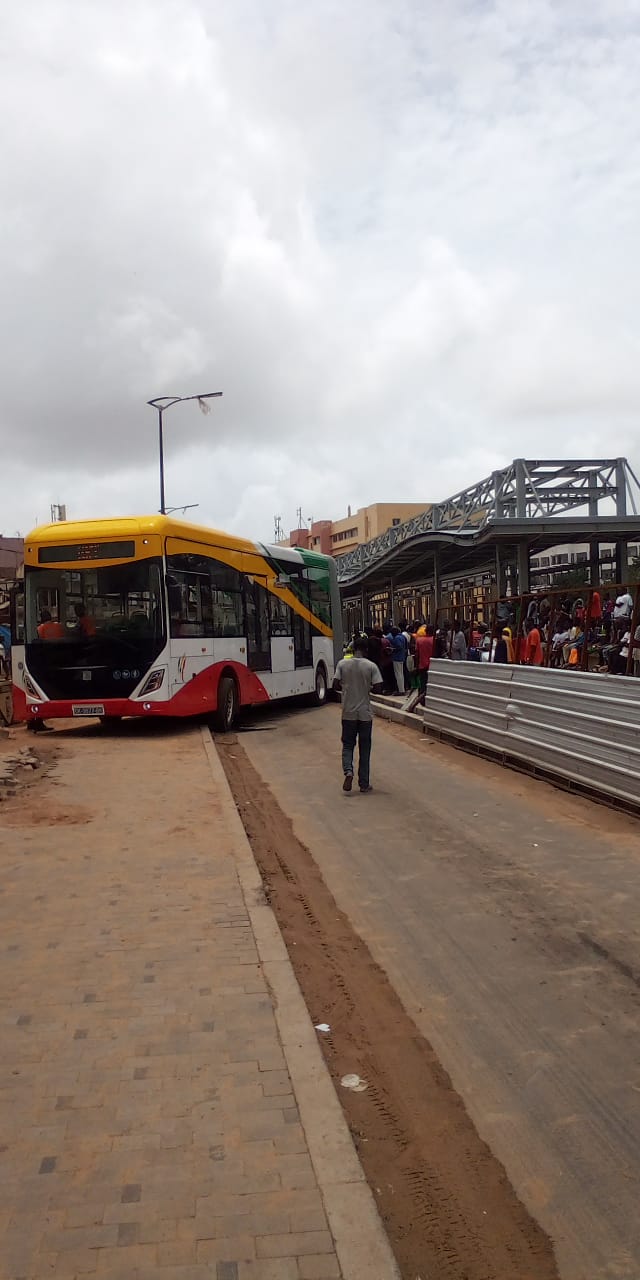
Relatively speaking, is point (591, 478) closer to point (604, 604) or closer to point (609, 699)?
point (604, 604)

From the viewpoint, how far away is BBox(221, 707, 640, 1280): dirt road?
3283 millimetres

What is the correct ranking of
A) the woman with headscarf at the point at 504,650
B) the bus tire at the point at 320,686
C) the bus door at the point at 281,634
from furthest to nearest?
the bus tire at the point at 320,686 < the bus door at the point at 281,634 < the woman with headscarf at the point at 504,650

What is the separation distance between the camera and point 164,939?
5.33 m

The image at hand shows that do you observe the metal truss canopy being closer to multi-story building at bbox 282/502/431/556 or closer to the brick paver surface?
the brick paver surface

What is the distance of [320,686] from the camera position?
23.2 metres

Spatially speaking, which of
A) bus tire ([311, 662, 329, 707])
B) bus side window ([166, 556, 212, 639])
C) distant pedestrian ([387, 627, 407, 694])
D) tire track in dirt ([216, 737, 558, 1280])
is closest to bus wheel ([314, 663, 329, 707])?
bus tire ([311, 662, 329, 707])

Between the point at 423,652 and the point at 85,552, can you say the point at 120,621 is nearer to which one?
the point at 85,552

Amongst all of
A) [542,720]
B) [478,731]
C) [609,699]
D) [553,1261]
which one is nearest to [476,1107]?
[553,1261]

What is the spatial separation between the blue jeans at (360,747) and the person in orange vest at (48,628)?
5840mm

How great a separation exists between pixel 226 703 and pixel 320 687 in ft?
22.0

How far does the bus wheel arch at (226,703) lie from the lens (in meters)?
16.5

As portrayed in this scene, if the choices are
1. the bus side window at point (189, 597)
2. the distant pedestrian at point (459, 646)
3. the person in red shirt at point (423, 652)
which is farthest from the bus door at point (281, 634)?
the distant pedestrian at point (459, 646)

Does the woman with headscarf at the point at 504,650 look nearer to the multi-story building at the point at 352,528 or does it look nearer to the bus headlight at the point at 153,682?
the bus headlight at the point at 153,682

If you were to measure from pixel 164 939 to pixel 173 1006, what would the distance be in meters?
0.95
